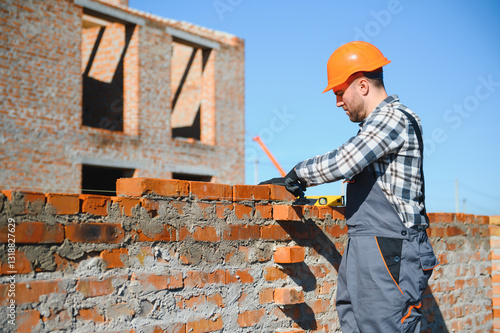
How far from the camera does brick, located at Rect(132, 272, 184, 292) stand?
2428 mm

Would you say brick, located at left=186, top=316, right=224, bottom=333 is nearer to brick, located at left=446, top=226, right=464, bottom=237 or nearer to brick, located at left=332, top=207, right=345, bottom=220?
brick, located at left=332, top=207, right=345, bottom=220

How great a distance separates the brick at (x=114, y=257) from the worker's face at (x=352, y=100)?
1.30 m

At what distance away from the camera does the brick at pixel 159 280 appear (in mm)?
2428

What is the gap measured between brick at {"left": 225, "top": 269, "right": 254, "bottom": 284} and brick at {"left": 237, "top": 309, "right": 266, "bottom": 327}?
18cm

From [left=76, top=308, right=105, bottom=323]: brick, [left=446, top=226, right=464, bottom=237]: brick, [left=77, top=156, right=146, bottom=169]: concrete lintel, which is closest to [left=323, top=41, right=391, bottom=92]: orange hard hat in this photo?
[left=76, top=308, right=105, bottom=323]: brick

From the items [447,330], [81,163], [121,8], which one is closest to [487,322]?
[447,330]

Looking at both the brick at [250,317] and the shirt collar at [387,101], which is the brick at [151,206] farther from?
the shirt collar at [387,101]

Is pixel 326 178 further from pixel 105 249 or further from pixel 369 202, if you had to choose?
pixel 105 249

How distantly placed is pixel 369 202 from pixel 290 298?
2.94 feet

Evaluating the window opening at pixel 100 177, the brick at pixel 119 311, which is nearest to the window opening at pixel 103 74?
the window opening at pixel 100 177

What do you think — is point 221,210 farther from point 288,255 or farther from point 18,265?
point 18,265

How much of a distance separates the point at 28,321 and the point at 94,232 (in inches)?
18.0

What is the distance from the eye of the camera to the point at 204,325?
265cm

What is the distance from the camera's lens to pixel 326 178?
2.46 meters
